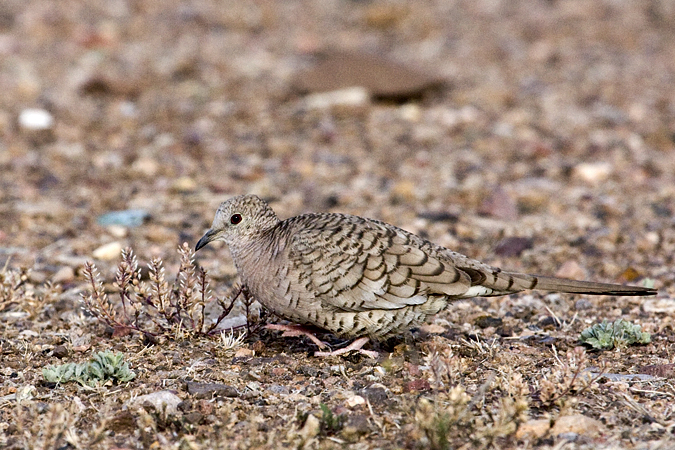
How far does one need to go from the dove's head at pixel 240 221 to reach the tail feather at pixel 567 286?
1.49 m

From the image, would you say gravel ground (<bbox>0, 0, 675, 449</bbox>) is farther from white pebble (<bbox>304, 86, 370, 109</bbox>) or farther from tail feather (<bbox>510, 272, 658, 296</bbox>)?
tail feather (<bbox>510, 272, 658, 296</bbox>)

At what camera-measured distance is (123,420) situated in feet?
12.6

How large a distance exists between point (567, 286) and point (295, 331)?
1589mm

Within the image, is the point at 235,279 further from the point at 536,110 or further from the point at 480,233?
the point at 536,110

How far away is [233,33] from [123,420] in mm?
9594

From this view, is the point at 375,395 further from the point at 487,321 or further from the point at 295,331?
the point at 487,321

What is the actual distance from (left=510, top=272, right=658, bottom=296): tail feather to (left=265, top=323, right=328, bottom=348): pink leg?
114cm

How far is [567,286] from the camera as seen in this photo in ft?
15.4

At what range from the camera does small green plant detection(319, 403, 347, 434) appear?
147 inches

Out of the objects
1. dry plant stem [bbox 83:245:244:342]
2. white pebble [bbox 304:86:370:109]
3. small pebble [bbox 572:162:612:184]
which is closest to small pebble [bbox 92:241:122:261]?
A: dry plant stem [bbox 83:245:244:342]

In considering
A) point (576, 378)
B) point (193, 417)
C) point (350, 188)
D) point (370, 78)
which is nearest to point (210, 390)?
point (193, 417)

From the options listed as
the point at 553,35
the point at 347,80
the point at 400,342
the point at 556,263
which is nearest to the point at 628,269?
the point at 556,263

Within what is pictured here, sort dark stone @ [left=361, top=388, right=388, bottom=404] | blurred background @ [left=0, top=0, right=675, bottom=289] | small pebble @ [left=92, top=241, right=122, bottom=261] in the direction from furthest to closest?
blurred background @ [left=0, top=0, right=675, bottom=289], small pebble @ [left=92, top=241, right=122, bottom=261], dark stone @ [left=361, top=388, right=388, bottom=404]

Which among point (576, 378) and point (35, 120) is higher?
point (35, 120)
